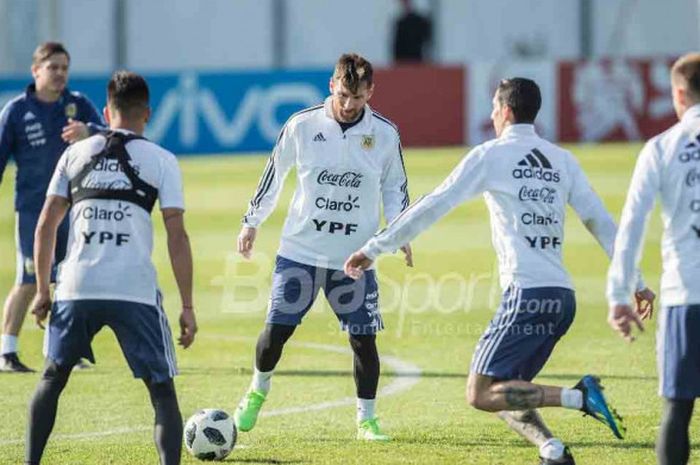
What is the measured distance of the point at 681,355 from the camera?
6.95 meters

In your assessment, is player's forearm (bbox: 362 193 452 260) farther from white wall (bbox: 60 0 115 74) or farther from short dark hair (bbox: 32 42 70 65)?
white wall (bbox: 60 0 115 74)

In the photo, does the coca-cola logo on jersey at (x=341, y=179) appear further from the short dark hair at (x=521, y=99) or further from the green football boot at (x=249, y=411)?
the short dark hair at (x=521, y=99)

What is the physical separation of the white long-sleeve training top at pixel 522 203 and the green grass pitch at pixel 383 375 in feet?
4.04

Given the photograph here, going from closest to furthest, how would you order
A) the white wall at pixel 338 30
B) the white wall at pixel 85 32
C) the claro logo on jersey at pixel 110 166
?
the claro logo on jersey at pixel 110 166, the white wall at pixel 85 32, the white wall at pixel 338 30

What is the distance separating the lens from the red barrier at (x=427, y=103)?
111 feet

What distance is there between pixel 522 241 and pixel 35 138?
495 cm

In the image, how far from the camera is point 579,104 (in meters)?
35.1

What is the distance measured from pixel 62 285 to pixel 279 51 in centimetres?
3547

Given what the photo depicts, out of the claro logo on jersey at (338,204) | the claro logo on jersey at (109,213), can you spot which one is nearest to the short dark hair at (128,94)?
the claro logo on jersey at (109,213)

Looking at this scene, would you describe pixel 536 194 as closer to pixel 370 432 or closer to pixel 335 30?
pixel 370 432

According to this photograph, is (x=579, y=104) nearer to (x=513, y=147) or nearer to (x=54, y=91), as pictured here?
(x=54, y=91)

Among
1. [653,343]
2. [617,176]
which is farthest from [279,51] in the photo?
[653,343]

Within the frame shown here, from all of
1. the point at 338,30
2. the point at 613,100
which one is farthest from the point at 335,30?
the point at 613,100

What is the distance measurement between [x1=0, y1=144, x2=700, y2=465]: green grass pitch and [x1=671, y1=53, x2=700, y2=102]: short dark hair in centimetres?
233
